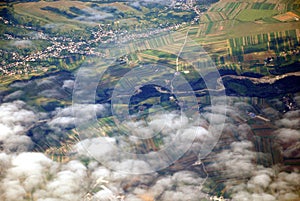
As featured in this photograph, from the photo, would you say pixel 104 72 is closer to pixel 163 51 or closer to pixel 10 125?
pixel 163 51

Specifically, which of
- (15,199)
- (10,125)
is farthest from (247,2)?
(15,199)

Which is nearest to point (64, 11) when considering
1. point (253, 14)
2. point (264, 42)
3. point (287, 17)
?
point (253, 14)

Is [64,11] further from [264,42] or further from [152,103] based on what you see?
[264,42]

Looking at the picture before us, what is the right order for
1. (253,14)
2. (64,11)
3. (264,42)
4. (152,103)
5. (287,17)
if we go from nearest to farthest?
(152,103)
(264,42)
(287,17)
(253,14)
(64,11)

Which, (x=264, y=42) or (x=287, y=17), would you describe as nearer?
(x=264, y=42)

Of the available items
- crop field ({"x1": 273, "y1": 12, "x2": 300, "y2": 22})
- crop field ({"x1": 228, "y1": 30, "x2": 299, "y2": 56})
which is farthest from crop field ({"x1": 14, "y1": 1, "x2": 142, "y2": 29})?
crop field ({"x1": 273, "y1": 12, "x2": 300, "y2": 22})

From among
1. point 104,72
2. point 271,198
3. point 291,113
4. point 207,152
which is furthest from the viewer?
point 104,72

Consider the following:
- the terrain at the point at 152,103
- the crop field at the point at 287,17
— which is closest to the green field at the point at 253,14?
the terrain at the point at 152,103

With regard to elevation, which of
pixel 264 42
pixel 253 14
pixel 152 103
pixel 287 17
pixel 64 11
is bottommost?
pixel 152 103

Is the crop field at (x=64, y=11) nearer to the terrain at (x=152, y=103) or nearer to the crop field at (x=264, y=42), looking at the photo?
the terrain at (x=152, y=103)
